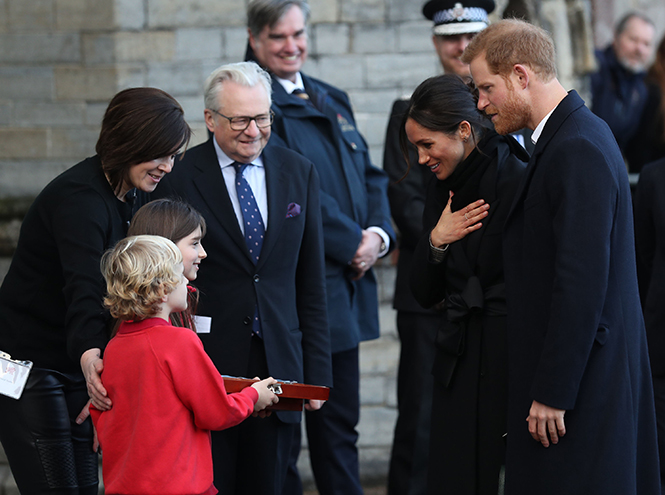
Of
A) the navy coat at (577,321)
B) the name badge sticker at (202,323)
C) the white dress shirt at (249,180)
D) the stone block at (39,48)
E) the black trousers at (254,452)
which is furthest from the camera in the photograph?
the stone block at (39,48)

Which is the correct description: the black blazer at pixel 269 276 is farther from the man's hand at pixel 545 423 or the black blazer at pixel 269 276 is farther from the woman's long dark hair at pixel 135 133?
the man's hand at pixel 545 423

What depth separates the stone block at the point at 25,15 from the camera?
4820 millimetres

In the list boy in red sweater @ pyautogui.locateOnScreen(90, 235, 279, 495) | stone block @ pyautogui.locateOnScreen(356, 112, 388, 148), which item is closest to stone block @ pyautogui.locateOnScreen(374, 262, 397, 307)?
stone block @ pyautogui.locateOnScreen(356, 112, 388, 148)

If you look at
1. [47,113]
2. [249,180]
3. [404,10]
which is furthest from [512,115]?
[47,113]

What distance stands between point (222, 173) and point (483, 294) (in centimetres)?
109

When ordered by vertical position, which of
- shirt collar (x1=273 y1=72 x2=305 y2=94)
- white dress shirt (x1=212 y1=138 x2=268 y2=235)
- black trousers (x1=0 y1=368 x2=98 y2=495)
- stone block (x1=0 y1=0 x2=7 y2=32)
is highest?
stone block (x1=0 y1=0 x2=7 y2=32)

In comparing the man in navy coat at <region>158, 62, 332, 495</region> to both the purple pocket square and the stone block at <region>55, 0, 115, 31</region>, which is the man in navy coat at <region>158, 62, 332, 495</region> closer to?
the purple pocket square

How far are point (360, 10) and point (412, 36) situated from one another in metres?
0.34

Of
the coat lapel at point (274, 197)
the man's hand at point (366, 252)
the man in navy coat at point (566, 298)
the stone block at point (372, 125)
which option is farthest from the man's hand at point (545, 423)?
the stone block at point (372, 125)

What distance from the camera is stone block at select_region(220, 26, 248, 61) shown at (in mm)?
4969

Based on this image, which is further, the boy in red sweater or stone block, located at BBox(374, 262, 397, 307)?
stone block, located at BBox(374, 262, 397, 307)

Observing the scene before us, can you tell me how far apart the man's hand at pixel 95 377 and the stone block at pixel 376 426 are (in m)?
2.78

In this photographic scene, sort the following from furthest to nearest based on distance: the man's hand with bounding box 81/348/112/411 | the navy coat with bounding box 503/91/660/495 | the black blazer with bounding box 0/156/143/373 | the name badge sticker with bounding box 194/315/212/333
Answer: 1. the name badge sticker with bounding box 194/315/212/333
2. the black blazer with bounding box 0/156/143/373
3. the man's hand with bounding box 81/348/112/411
4. the navy coat with bounding box 503/91/660/495

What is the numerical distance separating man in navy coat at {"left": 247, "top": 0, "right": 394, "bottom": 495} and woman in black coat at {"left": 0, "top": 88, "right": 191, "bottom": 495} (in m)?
1.12
